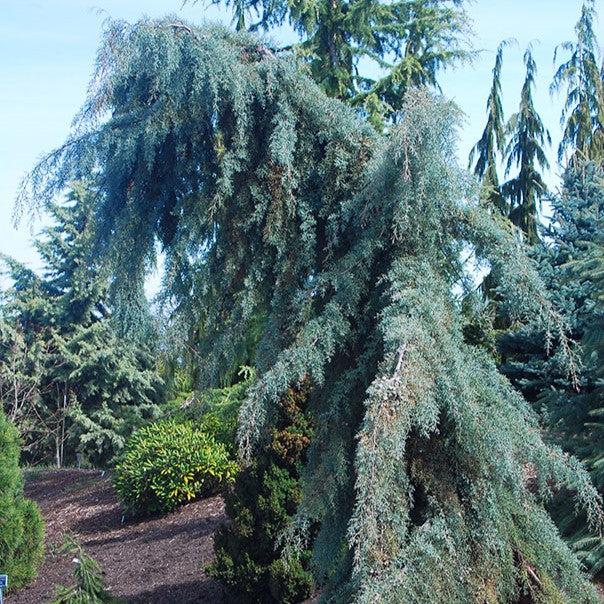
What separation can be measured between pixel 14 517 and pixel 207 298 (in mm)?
4473

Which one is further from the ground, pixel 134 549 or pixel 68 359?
pixel 68 359

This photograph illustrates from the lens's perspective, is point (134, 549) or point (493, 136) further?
point (493, 136)

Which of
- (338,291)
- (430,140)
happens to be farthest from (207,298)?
(430,140)

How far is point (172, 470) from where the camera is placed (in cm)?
926

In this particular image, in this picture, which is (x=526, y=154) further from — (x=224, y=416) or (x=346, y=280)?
(x=346, y=280)

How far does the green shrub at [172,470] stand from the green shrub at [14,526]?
125 cm

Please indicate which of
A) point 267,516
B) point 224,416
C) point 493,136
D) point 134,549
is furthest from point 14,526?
point 493,136

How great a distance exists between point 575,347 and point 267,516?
2.65m

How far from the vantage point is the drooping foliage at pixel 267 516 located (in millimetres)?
6043

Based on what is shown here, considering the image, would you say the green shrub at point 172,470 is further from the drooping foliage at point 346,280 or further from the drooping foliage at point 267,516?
the drooping foliage at point 346,280

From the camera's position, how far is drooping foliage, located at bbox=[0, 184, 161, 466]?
17531mm

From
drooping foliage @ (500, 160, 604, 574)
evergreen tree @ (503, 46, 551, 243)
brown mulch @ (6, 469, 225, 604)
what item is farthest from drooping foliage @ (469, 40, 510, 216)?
brown mulch @ (6, 469, 225, 604)

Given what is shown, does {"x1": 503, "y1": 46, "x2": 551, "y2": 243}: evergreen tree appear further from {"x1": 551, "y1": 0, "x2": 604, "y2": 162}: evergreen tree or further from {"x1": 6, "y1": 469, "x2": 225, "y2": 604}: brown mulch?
{"x1": 6, "y1": 469, "x2": 225, "y2": 604}: brown mulch

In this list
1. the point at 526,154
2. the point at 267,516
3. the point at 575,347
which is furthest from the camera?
the point at 526,154
